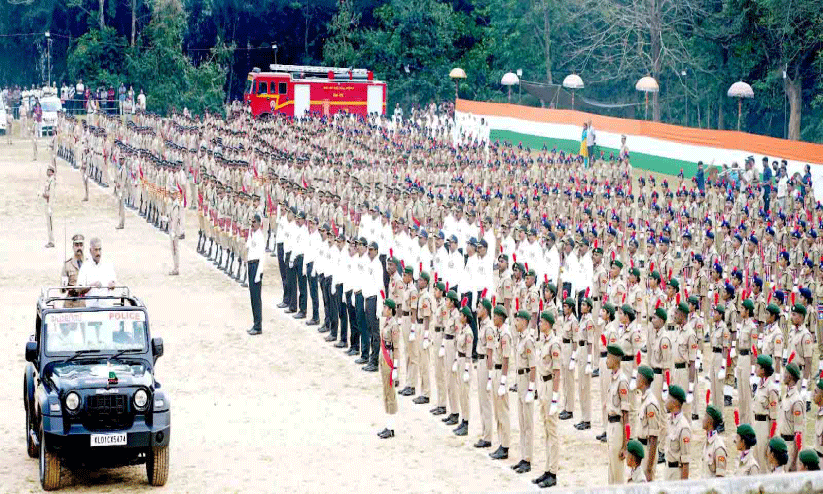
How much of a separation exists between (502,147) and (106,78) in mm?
25728

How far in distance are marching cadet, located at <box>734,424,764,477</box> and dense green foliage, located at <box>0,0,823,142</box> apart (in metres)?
41.9

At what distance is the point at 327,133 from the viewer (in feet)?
140

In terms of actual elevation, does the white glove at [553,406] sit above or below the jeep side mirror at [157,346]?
below

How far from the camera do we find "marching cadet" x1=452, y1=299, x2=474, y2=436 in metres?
15.5

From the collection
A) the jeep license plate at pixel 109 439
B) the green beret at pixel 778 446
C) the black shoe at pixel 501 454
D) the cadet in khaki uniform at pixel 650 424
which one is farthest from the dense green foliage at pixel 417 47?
the jeep license plate at pixel 109 439

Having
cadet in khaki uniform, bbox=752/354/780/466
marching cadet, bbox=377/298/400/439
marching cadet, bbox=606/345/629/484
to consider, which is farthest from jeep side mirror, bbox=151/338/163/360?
cadet in khaki uniform, bbox=752/354/780/466

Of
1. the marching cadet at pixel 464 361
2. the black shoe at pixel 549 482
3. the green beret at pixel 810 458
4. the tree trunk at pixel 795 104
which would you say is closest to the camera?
the green beret at pixel 810 458

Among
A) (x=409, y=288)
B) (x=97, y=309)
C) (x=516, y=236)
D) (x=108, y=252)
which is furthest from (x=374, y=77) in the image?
(x=97, y=309)

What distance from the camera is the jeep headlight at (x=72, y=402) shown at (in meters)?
12.5

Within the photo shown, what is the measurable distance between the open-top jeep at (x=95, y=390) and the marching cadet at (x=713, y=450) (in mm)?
5126

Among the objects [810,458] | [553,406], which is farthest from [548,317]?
[810,458]

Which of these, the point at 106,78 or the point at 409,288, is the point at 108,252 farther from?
the point at 106,78

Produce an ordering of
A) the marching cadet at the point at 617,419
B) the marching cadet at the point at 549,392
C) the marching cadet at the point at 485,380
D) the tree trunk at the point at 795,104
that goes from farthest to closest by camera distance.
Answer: the tree trunk at the point at 795,104 < the marching cadet at the point at 485,380 < the marching cadet at the point at 549,392 < the marching cadet at the point at 617,419

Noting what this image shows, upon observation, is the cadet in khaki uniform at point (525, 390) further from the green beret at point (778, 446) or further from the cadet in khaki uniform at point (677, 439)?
the green beret at point (778, 446)
